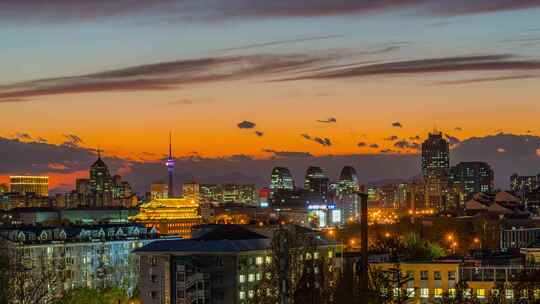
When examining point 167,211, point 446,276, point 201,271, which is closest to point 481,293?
point 446,276

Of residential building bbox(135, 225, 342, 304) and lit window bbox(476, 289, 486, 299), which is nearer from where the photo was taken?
lit window bbox(476, 289, 486, 299)

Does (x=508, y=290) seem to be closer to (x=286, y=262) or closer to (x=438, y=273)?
(x=438, y=273)

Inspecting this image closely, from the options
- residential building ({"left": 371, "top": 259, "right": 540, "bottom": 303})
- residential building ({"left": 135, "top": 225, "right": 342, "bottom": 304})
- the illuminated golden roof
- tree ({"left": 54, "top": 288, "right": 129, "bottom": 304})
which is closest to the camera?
residential building ({"left": 371, "top": 259, "right": 540, "bottom": 303})

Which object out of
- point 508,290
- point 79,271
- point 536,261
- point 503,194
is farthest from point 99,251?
point 503,194

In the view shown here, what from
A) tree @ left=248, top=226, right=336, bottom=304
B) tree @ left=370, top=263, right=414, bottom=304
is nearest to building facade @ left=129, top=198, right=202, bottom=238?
tree @ left=248, top=226, right=336, bottom=304

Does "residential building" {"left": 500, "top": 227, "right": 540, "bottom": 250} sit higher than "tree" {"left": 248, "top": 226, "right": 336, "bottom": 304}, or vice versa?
"tree" {"left": 248, "top": 226, "right": 336, "bottom": 304}

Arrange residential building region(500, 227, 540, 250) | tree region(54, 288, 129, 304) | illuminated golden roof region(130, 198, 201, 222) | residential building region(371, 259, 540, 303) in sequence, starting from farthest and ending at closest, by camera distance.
Answer: 1. illuminated golden roof region(130, 198, 201, 222)
2. residential building region(500, 227, 540, 250)
3. tree region(54, 288, 129, 304)
4. residential building region(371, 259, 540, 303)

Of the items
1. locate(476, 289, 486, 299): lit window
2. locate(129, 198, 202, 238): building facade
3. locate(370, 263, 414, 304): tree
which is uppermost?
locate(370, 263, 414, 304): tree

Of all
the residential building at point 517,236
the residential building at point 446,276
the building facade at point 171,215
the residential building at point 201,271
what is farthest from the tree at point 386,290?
the building facade at point 171,215

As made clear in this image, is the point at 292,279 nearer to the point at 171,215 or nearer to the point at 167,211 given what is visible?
the point at 171,215

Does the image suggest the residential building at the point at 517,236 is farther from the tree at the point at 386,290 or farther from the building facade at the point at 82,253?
the tree at the point at 386,290

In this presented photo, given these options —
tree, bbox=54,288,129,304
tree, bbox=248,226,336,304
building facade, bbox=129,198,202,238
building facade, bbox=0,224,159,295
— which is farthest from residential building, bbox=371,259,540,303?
building facade, bbox=129,198,202,238

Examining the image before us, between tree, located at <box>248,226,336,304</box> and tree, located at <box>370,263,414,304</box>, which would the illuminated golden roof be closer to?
tree, located at <box>248,226,336,304</box>

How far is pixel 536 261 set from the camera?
214ft
